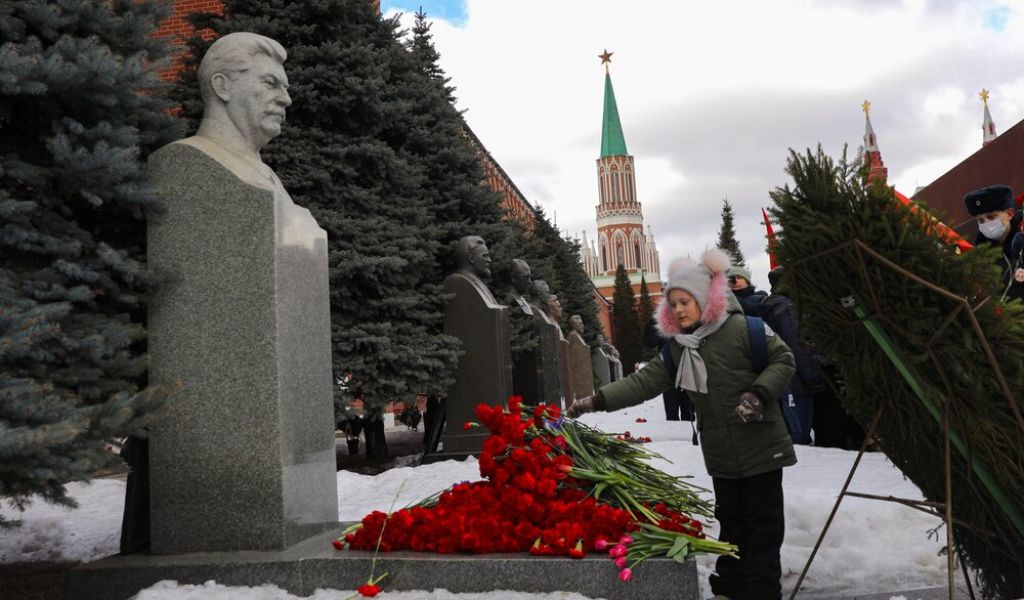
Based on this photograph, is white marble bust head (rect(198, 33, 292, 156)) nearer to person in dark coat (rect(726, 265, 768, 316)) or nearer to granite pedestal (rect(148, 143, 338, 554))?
granite pedestal (rect(148, 143, 338, 554))

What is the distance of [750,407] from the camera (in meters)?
3.72

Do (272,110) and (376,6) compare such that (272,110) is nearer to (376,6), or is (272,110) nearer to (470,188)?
(376,6)

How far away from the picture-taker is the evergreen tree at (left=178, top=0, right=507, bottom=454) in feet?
30.3

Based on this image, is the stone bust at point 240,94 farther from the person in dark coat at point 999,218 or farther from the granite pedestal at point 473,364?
the granite pedestal at point 473,364

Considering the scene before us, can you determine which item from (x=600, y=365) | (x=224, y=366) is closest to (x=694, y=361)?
(x=224, y=366)

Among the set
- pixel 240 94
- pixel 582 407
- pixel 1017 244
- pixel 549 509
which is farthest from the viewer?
pixel 1017 244

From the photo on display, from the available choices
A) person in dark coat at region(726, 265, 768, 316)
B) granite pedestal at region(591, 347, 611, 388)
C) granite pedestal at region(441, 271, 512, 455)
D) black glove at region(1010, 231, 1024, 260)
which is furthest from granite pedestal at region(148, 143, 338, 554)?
granite pedestal at region(591, 347, 611, 388)

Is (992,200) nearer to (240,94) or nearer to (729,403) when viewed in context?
(729,403)

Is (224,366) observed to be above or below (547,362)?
below

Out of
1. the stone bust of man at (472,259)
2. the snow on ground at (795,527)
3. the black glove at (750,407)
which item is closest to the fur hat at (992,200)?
the snow on ground at (795,527)

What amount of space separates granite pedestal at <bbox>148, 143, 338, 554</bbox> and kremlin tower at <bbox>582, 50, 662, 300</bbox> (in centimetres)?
11629

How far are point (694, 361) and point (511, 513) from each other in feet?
3.69

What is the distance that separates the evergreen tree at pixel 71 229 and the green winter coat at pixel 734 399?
2338 millimetres

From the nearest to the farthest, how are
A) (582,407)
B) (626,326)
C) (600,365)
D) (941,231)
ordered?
(941,231) < (582,407) < (600,365) < (626,326)
